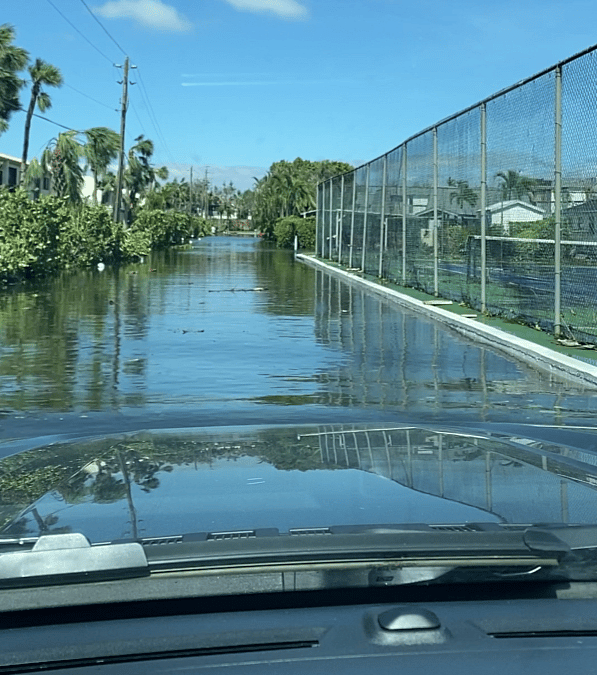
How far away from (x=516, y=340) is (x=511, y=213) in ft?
10.8

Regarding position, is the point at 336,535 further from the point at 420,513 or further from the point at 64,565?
the point at 64,565

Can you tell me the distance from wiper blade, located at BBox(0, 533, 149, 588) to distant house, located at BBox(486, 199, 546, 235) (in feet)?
44.8

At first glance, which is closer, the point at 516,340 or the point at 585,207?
the point at 585,207

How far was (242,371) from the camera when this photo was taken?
12250 millimetres

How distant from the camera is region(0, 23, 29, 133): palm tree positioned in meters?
39.6

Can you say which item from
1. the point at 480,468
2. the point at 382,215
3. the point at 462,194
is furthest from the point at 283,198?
the point at 480,468

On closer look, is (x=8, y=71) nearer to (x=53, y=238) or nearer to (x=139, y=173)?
(x=53, y=238)

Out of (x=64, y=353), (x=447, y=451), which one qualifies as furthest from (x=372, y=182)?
(x=447, y=451)

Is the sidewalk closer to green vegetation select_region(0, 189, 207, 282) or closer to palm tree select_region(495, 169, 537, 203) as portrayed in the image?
palm tree select_region(495, 169, 537, 203)

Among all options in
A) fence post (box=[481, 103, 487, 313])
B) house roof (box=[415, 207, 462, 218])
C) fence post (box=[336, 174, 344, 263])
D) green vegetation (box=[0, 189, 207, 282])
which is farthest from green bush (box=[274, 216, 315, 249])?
fence post (box=[481, 103, 487, 313])

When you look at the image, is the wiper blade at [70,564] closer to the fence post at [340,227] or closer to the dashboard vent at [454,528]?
the dashboard vent at [454,528]

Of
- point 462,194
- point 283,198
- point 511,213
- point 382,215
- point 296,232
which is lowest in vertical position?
point 511,213

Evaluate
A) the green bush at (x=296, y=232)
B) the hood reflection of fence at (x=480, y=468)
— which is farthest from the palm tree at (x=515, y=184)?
the green bush at (x=296, y=232)

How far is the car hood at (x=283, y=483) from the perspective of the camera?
8.89 feet
